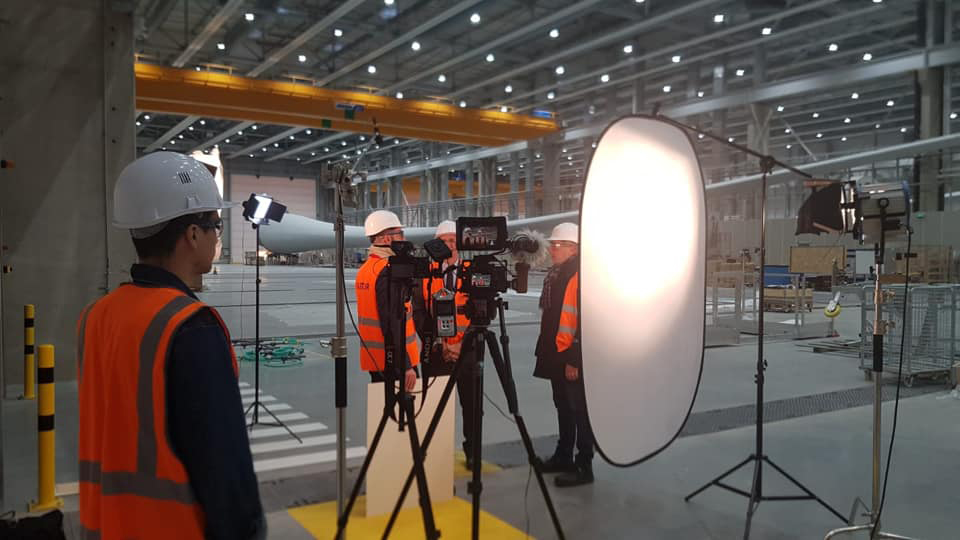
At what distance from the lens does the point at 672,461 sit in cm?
463

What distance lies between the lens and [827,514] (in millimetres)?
3709

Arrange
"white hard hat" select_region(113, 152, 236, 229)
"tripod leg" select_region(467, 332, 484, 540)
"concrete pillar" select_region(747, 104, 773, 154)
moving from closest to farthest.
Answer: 1. "white hard hat" select_region(113, 152, 236, 229)
2. "tripod leg" select_region(467, 332, 484, 540)
3. "concrete pillar" select_region(747, 104, 773, 154)

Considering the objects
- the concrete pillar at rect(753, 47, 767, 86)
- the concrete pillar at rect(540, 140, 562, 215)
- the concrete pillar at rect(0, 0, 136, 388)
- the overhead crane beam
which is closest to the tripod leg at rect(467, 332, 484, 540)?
the concrete pillar at rect(0, 0, 136, 388)

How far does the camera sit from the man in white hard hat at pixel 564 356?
13.3ft

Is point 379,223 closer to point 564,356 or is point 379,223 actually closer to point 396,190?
point 564,356

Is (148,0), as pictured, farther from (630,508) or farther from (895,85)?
(895,85)

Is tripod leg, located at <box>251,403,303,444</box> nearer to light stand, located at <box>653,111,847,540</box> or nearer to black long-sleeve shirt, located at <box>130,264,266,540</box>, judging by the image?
light stand, located at <box>653,111,847,540</box>

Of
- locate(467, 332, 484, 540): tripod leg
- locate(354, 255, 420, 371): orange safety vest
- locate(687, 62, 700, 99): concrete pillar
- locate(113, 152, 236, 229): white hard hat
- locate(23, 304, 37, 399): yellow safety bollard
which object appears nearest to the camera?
locate(113, 152, 236, 229): white hard hat

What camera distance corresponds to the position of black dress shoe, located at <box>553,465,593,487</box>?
4051 mm

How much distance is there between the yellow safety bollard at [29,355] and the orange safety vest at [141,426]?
5.36 meters

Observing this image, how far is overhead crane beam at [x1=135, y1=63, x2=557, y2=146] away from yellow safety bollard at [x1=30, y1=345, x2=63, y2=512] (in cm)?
792

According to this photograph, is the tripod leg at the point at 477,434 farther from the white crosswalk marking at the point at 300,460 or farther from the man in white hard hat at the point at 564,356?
the white crosswalk marking at the point at 300,460

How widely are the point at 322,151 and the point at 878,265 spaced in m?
34.8

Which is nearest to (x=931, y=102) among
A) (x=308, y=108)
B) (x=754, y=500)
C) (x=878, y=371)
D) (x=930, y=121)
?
(x=930, y=121)
